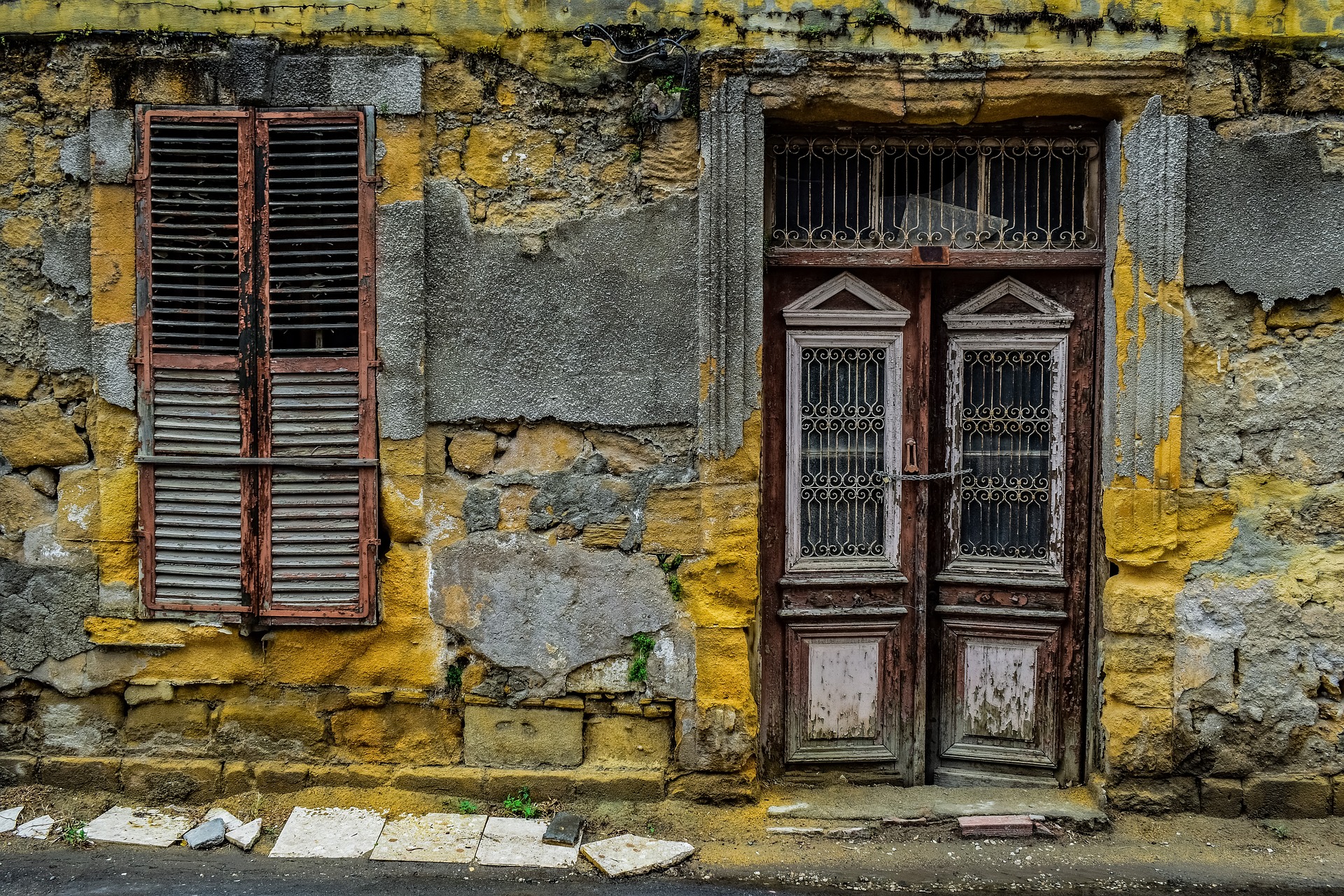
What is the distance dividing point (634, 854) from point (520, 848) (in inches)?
16.9

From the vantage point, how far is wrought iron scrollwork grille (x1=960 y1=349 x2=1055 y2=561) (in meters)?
4.32

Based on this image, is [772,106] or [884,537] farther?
[884,537]

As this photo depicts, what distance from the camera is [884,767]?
4465 millimetres

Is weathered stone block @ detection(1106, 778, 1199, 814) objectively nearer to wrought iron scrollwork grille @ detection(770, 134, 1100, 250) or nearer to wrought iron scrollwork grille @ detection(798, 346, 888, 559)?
wrought iron scrollwork grille @ detection(798, 346, 888, 559)

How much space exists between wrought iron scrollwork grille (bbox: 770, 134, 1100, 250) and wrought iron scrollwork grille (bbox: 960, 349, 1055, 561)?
1.68 ft

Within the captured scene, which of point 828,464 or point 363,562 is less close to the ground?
point 828,464

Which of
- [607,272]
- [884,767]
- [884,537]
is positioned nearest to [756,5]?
[607,272]

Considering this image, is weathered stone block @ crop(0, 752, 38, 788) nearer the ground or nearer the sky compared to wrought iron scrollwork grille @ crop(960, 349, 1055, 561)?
nearer the ground

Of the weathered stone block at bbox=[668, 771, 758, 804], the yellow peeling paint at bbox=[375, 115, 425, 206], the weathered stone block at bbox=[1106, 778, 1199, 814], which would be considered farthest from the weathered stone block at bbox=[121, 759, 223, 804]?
the weathered stone block at bbox=[1106, 778, 1199, 814]

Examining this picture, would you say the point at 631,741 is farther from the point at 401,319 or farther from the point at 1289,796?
the point at 1289,796

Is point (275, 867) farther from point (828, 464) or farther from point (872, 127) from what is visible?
point (872, 127)

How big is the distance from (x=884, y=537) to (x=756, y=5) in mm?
2204

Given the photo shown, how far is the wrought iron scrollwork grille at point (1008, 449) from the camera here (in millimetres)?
4320

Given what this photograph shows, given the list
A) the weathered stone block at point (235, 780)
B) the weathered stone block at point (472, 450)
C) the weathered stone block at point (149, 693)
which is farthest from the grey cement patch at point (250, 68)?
the weathered stone block at point (235, 780)
